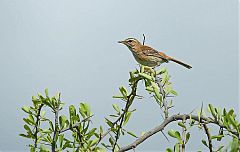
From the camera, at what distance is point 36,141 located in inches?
44.3

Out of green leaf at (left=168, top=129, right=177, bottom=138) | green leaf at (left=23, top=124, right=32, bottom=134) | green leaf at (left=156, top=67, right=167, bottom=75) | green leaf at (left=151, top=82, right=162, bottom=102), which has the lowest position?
green leaf at (left=168, top=129, right=177, bottom=138)

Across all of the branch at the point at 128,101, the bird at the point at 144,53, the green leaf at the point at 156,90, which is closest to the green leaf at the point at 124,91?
the branch at the point at 128,101

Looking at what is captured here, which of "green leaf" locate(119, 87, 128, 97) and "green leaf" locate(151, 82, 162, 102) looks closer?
"green leaf" locate(151, 82, 162, 102)

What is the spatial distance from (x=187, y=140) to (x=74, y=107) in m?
0.35

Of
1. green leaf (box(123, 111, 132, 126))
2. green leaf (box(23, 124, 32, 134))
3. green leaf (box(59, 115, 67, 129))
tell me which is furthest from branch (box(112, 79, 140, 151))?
green leaf (box(23, 124, 32, 134))

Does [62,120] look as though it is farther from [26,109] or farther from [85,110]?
[26,109]

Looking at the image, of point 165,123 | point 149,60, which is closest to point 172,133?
point 165,123

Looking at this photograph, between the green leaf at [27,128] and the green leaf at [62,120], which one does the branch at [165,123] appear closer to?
the green leaf at [62,120]

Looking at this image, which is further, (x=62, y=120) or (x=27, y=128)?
(x=27, y=128)

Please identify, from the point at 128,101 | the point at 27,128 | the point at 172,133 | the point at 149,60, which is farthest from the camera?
the point at 149,60

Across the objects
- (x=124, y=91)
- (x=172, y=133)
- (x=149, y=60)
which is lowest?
(x=172, y=133)

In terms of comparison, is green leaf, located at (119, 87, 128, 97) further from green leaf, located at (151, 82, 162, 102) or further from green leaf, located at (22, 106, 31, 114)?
green leaf, located at (22, 106, 31, 114)

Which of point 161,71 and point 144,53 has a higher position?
point 144,53

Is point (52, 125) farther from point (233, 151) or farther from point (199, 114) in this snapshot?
point (233, 151)
